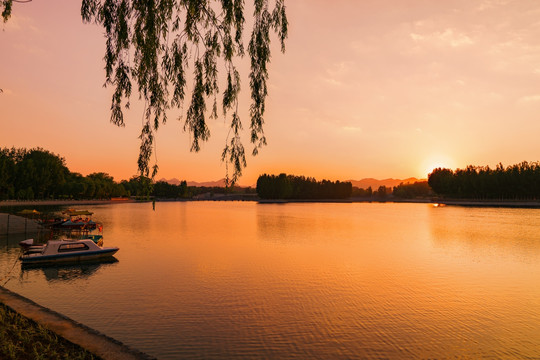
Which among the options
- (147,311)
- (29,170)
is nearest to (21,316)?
(147,311)

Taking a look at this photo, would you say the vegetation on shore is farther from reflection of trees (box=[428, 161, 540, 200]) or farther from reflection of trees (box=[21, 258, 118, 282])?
reflection of trees (box=[428, 161, 540, 200])

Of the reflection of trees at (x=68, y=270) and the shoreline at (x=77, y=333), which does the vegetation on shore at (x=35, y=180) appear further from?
the shoreline at (x=77, y=333)

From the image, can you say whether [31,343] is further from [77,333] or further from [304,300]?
[304,300]

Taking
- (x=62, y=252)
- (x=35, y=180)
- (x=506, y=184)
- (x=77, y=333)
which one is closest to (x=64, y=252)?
(x=62, y=252)

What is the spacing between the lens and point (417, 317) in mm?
19172

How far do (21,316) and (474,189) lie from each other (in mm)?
216491

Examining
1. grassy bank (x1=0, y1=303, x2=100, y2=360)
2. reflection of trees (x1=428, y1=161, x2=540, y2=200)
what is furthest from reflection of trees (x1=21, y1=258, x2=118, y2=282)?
→ reflection of trees (x1=428, y1=161, x2=540, y2=200)

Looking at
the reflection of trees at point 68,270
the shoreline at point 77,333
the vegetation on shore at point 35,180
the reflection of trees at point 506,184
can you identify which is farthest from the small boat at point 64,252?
the reflection of trees at point 506,184

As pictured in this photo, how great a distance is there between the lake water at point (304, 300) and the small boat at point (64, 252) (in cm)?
146

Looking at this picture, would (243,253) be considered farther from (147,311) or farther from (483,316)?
(483,316)

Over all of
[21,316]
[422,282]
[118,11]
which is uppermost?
A: [118,11]

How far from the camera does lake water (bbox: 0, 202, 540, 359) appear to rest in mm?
15562

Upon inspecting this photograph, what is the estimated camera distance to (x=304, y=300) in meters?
22.2

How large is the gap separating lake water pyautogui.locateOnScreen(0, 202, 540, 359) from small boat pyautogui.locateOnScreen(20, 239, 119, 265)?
57.5 inches
